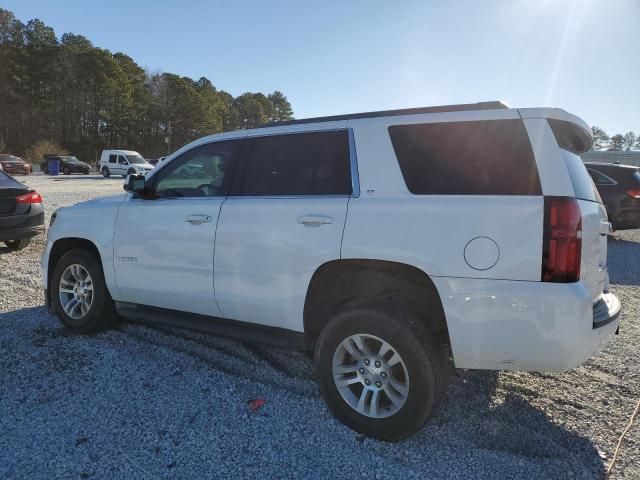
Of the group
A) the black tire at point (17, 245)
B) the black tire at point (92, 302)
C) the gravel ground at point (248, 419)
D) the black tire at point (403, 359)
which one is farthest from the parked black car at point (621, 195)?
the black tire at point (17, 245)

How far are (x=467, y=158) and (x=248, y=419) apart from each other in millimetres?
2110

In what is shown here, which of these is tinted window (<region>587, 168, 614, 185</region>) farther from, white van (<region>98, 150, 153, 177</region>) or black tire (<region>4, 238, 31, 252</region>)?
white van (<region>98, 150, 153, 177</region>)

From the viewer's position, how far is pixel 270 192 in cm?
344

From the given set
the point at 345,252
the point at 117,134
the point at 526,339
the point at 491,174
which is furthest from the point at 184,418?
the point at 117,134

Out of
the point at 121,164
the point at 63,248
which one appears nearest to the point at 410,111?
the point at 63,248

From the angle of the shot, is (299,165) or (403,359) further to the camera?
(299,165)

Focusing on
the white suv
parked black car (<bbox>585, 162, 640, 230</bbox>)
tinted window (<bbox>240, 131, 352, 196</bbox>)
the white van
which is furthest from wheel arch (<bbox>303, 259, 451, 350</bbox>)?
the white van

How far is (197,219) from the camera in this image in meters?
3.64

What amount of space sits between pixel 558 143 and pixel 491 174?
394mm

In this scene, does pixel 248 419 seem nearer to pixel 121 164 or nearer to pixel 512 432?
pixel 512 432

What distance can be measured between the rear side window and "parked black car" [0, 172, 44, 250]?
693cm

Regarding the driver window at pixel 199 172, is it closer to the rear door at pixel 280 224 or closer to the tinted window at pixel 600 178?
the rear door at pixel 280 224

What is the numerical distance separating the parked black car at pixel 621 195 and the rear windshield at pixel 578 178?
8092 millimetres

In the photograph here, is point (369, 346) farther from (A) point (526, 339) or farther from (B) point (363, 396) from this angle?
(A) point (526, 339)
